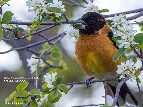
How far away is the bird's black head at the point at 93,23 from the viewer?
4633mm

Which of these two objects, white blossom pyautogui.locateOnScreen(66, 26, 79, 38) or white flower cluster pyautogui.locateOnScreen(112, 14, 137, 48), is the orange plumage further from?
white flower cluster pyautogui.locateOnScreen(112, 14, 137, 48)

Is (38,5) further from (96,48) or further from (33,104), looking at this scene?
(96,48)

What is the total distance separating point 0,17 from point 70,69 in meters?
3.65

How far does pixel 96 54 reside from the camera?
463 centimetres

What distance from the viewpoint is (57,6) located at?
3773mm

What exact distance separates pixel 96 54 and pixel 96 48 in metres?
0.06

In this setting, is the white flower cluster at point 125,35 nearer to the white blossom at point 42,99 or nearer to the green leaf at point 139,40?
the green leaf at point 139,40

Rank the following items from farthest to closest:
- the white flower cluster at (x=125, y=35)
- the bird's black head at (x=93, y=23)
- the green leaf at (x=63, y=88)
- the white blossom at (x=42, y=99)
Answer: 1. the bird's black head at (x=93, y=23)
2. the white blossom at (x=42, y=99)
3. the green leaf at (x=63, y=88)
4. the white flower cluster at (x=125, y=35)

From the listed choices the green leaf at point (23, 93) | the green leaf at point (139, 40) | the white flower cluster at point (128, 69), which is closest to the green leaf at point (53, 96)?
the green leaf at point (23, 93)

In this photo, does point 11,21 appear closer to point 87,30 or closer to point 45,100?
point 45,100

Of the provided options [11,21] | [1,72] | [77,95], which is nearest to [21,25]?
[11,21]

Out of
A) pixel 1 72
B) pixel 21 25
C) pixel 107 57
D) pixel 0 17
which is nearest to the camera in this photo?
pixel 0 17

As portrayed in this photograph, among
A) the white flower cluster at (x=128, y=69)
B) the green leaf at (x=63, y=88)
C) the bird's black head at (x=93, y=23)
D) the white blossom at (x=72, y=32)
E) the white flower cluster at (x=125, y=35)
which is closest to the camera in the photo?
the white flower cluster at (x=125, y=35)

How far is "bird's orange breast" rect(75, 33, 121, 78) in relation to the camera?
465 centimetres
